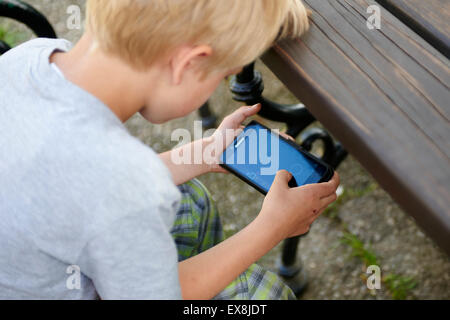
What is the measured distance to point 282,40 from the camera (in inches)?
36.1

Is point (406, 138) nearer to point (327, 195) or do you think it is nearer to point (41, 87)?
point (327, 195)

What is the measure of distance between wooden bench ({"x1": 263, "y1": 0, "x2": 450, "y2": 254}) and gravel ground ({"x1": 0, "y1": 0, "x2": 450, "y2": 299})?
97cm

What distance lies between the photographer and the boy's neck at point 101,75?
85 cm

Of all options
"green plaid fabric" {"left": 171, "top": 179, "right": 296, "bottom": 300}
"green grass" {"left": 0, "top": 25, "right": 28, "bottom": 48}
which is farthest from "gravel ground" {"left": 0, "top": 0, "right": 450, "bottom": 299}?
"green grass" {"left": 0, "top": 25, "right": 28, "bottom": 48}

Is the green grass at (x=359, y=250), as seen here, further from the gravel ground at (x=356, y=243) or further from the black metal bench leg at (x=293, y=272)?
the black metal bench leg at (x=293, y=272)

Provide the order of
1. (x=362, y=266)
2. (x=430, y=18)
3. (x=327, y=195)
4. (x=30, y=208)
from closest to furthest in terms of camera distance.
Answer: (x=30, y=208)
(x=430, y=18)
(x=327, y=195)
(x=362, y=266)

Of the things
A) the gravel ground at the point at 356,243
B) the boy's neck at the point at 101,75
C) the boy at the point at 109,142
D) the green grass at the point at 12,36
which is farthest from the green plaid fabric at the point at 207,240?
the green grass at the point at 12,36

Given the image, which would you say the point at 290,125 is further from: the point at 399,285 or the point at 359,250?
the point at 399,285

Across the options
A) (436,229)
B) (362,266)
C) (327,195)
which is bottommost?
(362,266)

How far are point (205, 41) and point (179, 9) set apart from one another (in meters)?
0.08

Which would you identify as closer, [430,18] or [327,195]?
[430,18]

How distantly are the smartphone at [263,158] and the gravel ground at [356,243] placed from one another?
621 mm

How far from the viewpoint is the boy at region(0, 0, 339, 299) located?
75 centimetres

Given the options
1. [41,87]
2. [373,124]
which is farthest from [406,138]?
[41,87]
